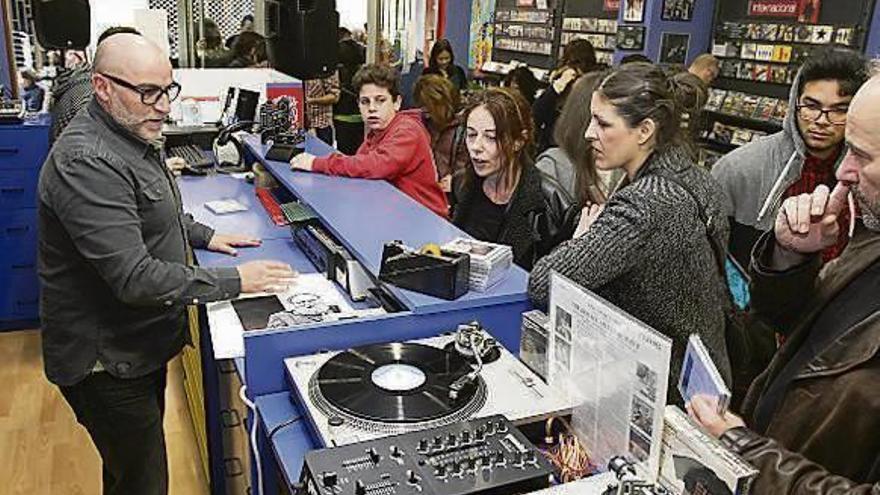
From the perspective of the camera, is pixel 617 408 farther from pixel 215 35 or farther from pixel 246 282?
pixel 215 35

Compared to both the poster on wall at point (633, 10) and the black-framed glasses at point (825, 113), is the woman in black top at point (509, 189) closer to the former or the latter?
the black-framed glasses at point (825, 113)

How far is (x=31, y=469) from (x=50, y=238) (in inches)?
60.3

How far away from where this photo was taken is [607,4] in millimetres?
7609

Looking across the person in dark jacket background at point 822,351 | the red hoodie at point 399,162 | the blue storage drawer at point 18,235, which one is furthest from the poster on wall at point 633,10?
the person in dark jacket background at point 822,351

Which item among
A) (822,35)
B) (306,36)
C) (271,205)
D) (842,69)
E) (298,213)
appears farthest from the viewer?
(822,35)

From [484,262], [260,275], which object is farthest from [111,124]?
[484,262]

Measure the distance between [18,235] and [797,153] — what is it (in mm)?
3983

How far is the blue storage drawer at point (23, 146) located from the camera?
4074mm

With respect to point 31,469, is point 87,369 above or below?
above

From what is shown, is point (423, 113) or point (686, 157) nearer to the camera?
point (686, 157)

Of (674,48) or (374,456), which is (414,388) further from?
(674,48)

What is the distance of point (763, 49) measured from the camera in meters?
5.72

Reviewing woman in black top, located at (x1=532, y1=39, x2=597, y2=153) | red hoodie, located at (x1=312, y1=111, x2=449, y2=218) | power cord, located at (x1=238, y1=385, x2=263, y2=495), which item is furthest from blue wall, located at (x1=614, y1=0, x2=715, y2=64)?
power cord, located at (x1=238, y1=385, x2=263, y2=495)

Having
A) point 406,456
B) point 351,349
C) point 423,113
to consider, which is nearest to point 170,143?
point 423,113
